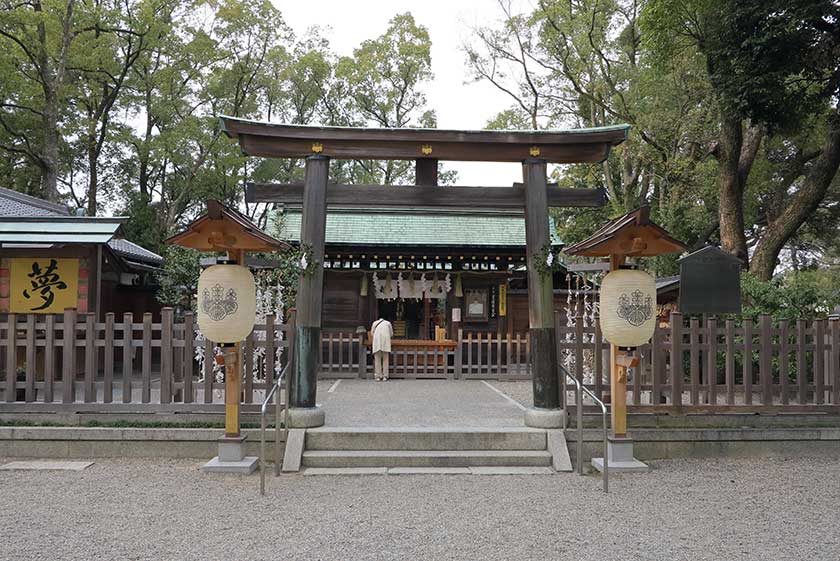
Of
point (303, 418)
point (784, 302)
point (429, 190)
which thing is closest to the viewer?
point (303, 418)

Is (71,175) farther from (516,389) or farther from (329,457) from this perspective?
(329,457)

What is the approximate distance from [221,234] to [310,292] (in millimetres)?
1462

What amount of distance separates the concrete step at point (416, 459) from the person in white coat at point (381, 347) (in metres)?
6.31

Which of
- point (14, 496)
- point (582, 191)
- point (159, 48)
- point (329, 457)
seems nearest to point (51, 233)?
point (14, 496)

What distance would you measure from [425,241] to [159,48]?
15.5m

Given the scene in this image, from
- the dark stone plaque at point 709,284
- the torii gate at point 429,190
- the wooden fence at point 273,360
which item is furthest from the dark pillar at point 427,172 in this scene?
the dark stone plaque at point 709,284

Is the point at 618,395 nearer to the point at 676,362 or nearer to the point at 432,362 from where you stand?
the point at 676,362

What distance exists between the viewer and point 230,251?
22.2ft

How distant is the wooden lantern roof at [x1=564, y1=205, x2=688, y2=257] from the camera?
21.5ft

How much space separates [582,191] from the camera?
8.28 m

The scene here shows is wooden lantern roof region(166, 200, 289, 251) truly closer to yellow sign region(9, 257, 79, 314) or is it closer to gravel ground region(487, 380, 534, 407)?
gravel ground region(487, 380, 534, 407)

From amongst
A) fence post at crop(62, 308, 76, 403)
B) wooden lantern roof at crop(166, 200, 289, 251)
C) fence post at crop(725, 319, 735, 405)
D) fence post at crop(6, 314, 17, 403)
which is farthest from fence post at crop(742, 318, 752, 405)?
fence post at crop(6, 314, 17, 403)

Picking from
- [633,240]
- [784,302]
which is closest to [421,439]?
[633,240]

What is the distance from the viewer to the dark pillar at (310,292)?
24.3ft
